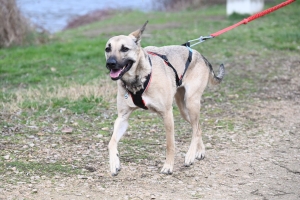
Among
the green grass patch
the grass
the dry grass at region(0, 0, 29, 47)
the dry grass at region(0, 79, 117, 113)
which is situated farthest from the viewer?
the dry grass at region(0, 0, 29, 47)

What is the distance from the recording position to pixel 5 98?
876cm

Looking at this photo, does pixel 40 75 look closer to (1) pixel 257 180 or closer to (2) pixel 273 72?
(2) pixel 273 72

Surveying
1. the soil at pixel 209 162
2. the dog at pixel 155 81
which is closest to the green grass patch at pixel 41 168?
the soil at pixel 209 162

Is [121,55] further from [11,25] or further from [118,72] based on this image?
[11,25]

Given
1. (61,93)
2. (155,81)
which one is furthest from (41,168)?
(61,93)

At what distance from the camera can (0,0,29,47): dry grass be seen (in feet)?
42.7

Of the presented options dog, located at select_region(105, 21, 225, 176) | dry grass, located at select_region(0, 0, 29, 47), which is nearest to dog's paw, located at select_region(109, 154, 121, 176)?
dog, located at select_region(105, 21, 225, 176)

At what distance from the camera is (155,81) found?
571cm

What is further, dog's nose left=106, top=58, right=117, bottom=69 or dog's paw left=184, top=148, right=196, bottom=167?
dog's paw left=184, top=148, right=196, bottom=167

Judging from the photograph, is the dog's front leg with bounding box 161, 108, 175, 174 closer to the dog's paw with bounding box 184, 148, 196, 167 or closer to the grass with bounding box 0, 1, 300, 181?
the dog's paw with bounding box 184, 148, 196, 167

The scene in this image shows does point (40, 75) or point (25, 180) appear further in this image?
point (40, 75)

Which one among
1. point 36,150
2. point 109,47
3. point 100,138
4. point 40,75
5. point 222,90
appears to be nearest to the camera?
point 109,47

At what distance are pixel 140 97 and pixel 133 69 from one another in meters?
0.30

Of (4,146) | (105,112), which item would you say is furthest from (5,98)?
(4,146)
